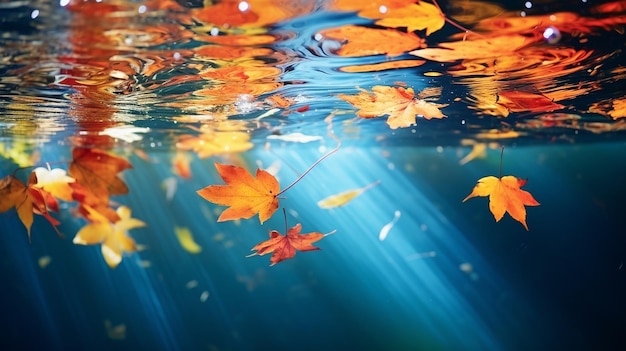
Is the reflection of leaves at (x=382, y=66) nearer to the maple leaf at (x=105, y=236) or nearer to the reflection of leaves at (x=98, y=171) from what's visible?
the reflection of leaves at (x=98, y=171)

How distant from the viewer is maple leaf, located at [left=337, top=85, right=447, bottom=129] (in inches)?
110

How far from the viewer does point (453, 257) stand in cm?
1032

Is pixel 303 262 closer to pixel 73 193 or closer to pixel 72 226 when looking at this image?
pixel 72 226

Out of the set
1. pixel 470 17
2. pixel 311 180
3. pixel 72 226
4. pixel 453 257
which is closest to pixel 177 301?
pixel 72 226

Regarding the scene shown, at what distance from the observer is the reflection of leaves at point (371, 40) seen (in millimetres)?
1660

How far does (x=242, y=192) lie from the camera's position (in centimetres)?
193

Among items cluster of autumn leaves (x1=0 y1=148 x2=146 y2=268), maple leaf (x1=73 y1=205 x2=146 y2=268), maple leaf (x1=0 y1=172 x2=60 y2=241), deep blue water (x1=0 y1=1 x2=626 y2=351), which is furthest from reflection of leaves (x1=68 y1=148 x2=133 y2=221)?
deep blue water (x1=0 y1=1 x2=626 y2=351)

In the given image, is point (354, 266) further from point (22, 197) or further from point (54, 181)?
point (22, 197)

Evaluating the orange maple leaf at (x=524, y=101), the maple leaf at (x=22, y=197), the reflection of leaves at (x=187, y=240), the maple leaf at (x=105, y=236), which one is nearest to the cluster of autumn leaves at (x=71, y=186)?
the maple leaf at (x=22, y=197)

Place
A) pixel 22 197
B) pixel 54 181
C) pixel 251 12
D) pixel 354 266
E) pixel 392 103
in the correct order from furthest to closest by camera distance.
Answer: pixel 354 266 → pixel 392 103 → pixel 54 181 → pixel 22 197 → pixel 251 12

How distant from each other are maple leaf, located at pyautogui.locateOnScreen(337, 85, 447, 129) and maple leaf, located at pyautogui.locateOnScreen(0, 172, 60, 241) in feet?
6.81

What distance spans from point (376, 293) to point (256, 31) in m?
10.1

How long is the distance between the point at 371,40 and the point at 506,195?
135 centimetres

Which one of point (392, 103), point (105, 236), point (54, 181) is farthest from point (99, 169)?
point (392, 103)
